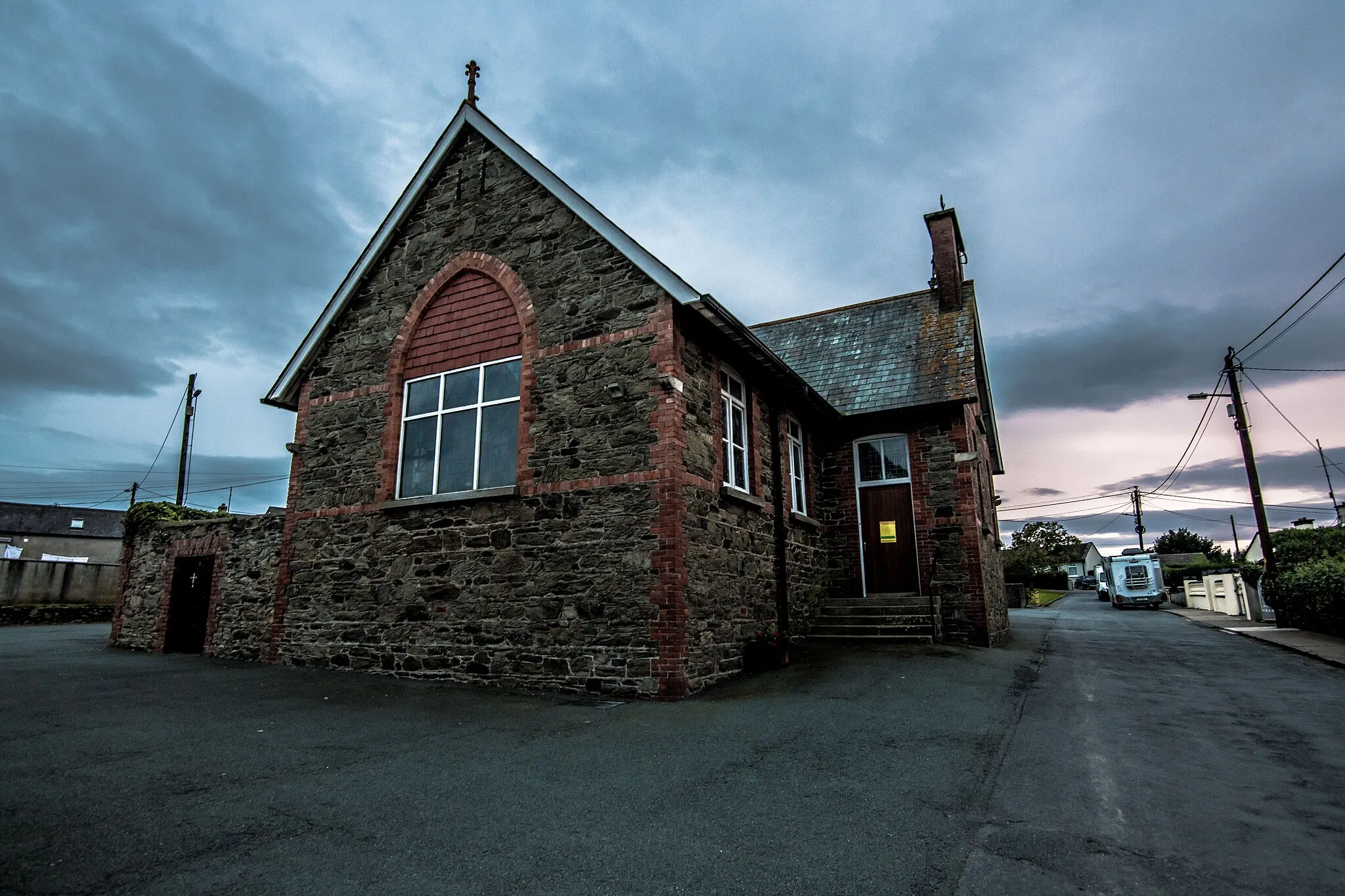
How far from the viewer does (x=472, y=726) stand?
24.1ft

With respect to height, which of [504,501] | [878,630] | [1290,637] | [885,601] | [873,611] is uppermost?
[504,501]

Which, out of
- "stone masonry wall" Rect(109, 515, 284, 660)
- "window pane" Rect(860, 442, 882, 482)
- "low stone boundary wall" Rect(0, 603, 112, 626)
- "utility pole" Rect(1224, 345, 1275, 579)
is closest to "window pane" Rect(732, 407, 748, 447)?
"window pane" Rect(860, 442, 882, 482)

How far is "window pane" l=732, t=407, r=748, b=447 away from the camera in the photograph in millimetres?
11812

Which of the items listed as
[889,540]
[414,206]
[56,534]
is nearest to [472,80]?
[414,206]

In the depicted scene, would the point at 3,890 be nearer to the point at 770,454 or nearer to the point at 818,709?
the point at 818,709

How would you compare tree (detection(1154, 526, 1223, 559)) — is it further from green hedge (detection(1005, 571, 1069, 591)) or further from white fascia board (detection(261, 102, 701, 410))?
white fascia board (detection(261, 102, 701, 410))

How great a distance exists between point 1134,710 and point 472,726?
7.48 metres

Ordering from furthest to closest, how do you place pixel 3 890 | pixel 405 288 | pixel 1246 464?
pixel 1246 464
pixel 405 288
pixel 3 890

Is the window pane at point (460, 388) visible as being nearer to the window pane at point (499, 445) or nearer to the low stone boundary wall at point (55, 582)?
the window pane at point (499, 445)

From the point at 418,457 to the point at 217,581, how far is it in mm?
5075

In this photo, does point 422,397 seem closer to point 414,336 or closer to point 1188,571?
point 414,336

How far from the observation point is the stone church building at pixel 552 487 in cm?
945

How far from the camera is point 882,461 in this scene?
15555mm

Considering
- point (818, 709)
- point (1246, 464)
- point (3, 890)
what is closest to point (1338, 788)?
point (818, 709)
